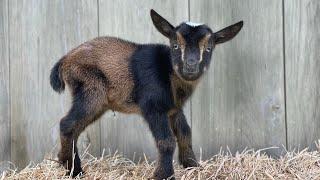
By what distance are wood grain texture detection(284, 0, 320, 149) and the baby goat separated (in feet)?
2.14

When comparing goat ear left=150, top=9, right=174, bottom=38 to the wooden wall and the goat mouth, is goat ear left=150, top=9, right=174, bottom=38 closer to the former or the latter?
the goat mouth

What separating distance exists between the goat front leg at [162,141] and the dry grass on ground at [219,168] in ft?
0.49

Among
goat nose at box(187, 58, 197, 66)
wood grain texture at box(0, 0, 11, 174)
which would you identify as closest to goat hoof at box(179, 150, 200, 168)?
goat nose at box(187, 58, 197, 66)

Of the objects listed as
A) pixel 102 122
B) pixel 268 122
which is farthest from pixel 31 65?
pixel 268 122

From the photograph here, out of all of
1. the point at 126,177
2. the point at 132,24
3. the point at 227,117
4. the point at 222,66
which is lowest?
the point at 126,177

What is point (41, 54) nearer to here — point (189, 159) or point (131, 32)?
point (131, 32)

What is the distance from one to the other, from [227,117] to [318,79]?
632mm

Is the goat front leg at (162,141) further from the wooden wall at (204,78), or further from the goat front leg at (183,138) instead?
the wooden wall at (204,78)

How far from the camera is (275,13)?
462 cm

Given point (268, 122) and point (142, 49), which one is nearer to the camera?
point (142, 49)

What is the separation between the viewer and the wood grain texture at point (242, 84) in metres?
4.63

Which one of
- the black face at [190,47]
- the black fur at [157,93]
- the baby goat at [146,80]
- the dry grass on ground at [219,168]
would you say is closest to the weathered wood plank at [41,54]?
the dry grass on ground at [219,168]

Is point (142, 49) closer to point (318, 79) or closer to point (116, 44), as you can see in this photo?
point (116, 44)

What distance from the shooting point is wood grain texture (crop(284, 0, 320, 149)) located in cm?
462
